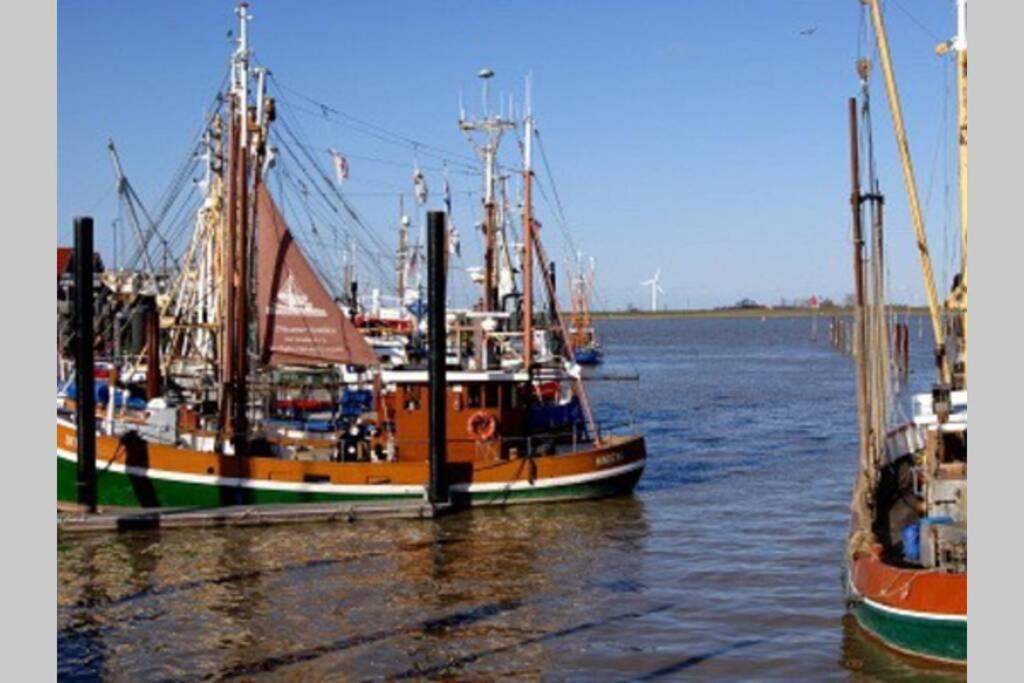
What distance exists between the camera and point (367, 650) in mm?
19484

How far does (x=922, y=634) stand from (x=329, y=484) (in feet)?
54.3

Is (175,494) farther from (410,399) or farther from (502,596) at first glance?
(502,596)

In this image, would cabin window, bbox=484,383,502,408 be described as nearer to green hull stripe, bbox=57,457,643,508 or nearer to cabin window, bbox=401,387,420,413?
cabin window, bbox=401,387,420,413

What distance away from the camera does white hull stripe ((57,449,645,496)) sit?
30.1 metres

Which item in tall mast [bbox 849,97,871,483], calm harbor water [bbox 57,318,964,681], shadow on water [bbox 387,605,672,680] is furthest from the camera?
tall mast [bbox 849,97,871,483]

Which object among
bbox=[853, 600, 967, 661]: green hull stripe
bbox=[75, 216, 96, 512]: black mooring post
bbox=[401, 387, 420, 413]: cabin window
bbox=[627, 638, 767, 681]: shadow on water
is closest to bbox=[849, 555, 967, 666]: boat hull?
bbox=[853, 600, 967, 661]: green hull stripe

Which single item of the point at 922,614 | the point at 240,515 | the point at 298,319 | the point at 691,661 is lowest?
the point at 691,661

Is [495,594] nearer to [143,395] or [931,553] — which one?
[931,553]

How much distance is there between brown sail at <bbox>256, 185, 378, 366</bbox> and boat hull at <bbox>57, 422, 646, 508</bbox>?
2.77 m

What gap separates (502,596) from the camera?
75.8 ft

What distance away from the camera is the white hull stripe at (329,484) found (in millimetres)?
30141

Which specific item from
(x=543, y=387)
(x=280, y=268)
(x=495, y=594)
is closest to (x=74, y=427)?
(x=280, y=268)

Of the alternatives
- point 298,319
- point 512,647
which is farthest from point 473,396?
point 512,647

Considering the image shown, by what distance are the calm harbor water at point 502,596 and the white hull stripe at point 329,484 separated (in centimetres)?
66
